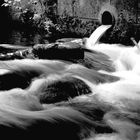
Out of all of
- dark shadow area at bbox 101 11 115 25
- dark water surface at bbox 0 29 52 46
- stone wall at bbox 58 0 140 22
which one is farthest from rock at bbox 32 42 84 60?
dark water surface at bbox 0 29 52 46

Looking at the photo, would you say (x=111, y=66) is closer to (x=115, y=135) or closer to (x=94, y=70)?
(x=94, y=70)

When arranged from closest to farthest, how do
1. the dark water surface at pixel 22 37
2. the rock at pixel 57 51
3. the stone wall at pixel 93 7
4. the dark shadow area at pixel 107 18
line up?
the rock at pixel 57 51, the stone wall at pixel 93 7, the dark shadow area at pixel 107 18, the dark water surface at pixel 22 37

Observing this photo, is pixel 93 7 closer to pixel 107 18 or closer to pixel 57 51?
pixel 107 18

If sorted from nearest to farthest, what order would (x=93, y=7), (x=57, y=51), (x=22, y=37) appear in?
(x=57, y=51)
(x=93, y=7)
(x=22, y=37)

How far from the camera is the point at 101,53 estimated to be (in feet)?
27.8

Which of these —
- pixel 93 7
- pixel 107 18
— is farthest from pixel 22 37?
pixel 107 18

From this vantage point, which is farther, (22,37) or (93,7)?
(22,37)

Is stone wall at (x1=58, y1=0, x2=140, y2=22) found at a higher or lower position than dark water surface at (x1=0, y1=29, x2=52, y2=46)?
higher

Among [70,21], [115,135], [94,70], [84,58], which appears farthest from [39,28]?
[115,135]

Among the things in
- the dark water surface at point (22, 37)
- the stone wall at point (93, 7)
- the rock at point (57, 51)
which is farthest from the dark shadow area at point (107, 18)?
the rock at point (57, 51)

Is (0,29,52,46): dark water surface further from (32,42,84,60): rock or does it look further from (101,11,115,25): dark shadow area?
(32,42,84,60): rock

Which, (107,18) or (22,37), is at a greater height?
(107,18)

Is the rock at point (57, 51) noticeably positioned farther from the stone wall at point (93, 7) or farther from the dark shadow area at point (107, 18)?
the dark shadow area at point (107, 18)

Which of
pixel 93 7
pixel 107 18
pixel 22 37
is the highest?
pixel 93 7
